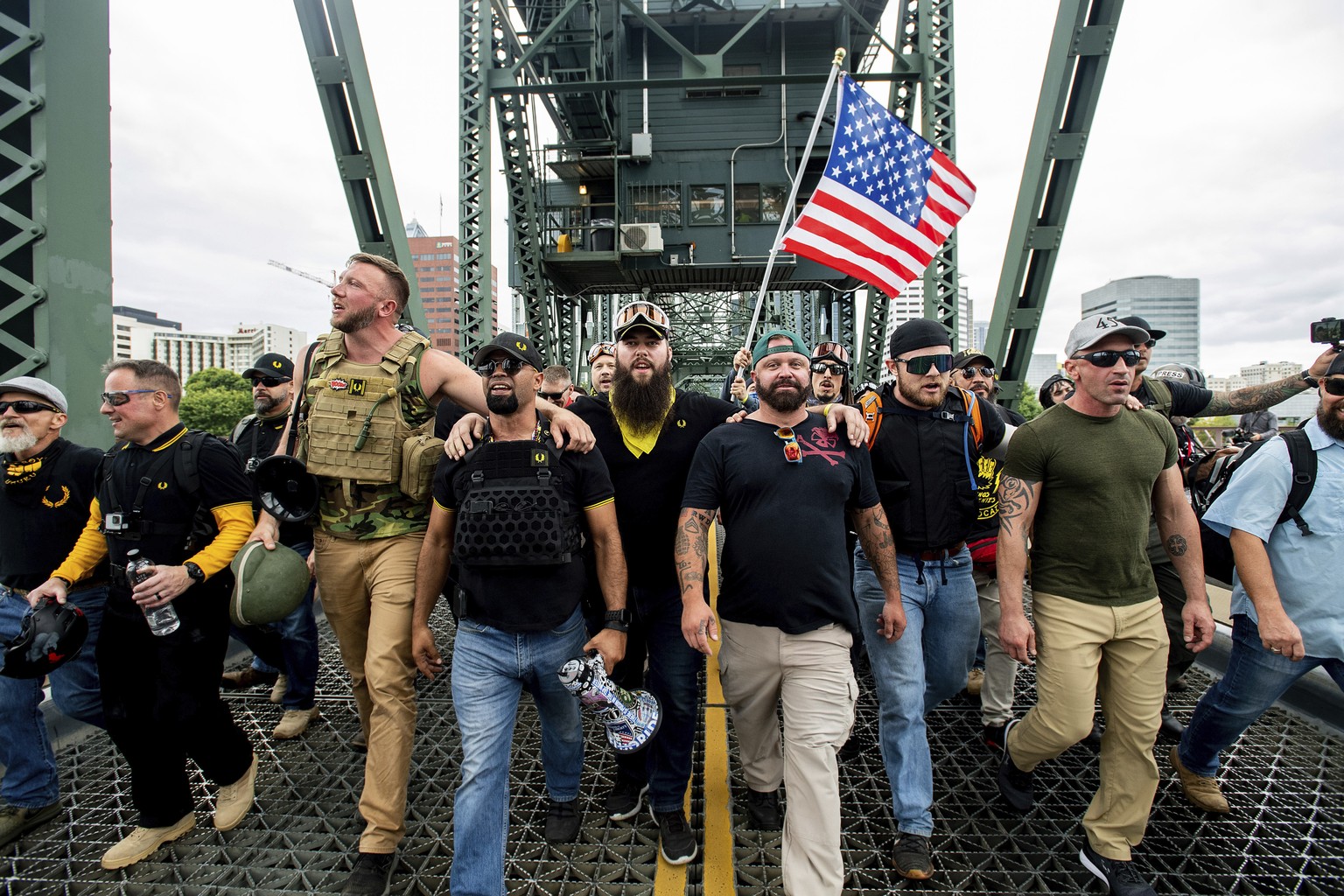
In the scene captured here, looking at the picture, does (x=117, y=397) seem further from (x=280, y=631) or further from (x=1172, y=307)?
(x=1172, y=307)

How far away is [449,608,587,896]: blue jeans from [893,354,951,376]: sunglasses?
2166mm

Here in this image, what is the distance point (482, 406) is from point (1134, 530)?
3.18 m

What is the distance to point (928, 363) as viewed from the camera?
3.45 metres

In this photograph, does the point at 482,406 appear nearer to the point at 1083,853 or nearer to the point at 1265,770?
the point at 1083,853

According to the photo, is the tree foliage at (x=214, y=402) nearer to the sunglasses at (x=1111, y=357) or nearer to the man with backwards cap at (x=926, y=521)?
the man with backwards cap at (x=926, y=521)

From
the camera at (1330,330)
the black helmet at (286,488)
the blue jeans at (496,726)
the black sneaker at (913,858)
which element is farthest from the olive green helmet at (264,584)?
the camera at (1330,330)

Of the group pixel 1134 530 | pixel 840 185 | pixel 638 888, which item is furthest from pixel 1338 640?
pixel 840 185

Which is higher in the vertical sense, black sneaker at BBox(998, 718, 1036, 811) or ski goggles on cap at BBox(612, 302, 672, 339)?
ski goggles on cap at BBox(612, 302, 672, 339)

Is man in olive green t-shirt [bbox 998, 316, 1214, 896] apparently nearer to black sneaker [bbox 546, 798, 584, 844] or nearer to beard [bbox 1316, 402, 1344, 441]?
beard [bbox 1316, 402, 1344, 441]

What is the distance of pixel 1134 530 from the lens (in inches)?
121

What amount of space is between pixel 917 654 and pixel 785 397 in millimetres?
1473

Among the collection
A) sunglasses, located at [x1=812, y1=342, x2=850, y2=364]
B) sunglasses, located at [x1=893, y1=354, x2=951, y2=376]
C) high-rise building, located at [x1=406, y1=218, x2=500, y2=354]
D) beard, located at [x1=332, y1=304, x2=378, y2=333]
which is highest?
high-rise building, located at [x1=406, y1=218, x2=500, y2=354]

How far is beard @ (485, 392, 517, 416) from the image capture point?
9.60 ft

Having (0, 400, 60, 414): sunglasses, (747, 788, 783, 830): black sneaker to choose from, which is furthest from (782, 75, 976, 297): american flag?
(0, 400, 60, 414): sunglasses
